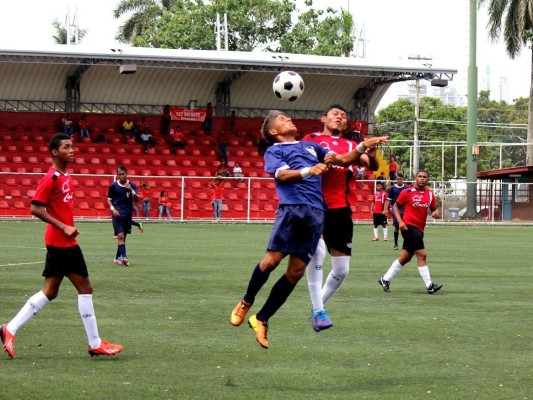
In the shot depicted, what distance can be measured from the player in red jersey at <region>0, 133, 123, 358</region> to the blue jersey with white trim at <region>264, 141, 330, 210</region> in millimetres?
1884

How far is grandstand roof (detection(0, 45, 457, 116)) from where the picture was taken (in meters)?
46.1

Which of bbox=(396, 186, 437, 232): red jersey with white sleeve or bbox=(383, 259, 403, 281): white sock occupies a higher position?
bbox=(396, 186, 437, 232): red jersey with white sleeve

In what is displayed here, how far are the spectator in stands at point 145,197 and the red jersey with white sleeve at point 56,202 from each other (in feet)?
103

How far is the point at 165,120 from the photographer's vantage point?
4909cm

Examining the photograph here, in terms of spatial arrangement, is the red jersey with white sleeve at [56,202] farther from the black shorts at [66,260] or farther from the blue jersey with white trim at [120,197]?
the blue jersey with white trim at [120,197]

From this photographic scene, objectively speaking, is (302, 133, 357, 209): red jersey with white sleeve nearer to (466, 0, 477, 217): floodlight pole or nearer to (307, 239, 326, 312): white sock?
(307, 239, 326, 312): white sock

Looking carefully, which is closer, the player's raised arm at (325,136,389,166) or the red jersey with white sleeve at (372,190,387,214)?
the player's raised arm at (325,136,389,166)

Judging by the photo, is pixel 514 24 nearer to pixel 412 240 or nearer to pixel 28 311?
pixel 412 240

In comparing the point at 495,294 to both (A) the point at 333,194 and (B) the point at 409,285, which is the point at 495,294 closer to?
(B) the point at 409,285

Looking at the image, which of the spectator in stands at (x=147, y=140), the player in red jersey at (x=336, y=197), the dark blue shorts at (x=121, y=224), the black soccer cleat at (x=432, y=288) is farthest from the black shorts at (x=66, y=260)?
the spectator in stands at (x=147, y=140)

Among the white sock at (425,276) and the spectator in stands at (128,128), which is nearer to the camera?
the white sock at (425,276)

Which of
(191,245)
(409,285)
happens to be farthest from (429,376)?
(191,245)

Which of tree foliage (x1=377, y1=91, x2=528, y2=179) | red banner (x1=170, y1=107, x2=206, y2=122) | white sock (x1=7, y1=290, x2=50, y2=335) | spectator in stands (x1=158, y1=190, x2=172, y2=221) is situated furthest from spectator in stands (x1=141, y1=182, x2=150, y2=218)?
tree foliage (x1=377, y1=91, x2=528, y2=179)

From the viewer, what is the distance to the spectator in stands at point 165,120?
161ft
